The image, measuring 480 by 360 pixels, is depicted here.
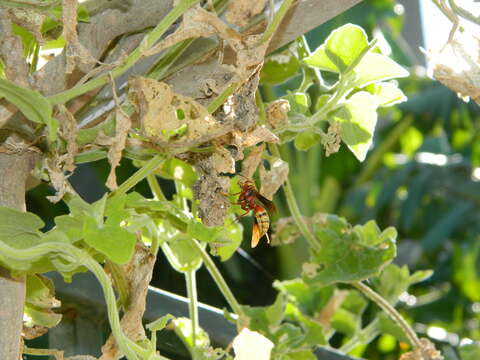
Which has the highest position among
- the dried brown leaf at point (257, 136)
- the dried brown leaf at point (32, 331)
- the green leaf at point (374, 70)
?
the green leaf at point (374, 70)

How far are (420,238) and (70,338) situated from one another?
8.66ft

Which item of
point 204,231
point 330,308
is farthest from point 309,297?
point 204,231

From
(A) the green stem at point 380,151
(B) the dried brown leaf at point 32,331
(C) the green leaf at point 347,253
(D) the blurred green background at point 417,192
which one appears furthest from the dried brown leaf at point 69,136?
(A) the green stem at point 380,151

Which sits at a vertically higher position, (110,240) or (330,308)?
(110,240)

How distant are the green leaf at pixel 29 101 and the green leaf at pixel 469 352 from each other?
380mm

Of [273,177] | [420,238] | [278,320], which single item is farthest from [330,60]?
[420,238]

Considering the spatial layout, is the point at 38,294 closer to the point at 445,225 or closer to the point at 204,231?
the point at 204,231

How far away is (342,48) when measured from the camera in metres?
0.36

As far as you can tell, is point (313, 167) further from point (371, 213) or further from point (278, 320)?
point (278, 320)

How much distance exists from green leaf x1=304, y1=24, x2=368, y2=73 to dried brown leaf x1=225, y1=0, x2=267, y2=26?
0.18ft

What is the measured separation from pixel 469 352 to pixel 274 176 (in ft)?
0.88

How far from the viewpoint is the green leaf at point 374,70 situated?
347mm

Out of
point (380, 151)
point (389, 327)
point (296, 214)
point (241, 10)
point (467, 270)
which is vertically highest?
point (241, 10)

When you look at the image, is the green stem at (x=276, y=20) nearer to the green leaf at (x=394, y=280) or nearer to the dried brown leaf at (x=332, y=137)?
the dried brown leaf at (x=332, y=137)
